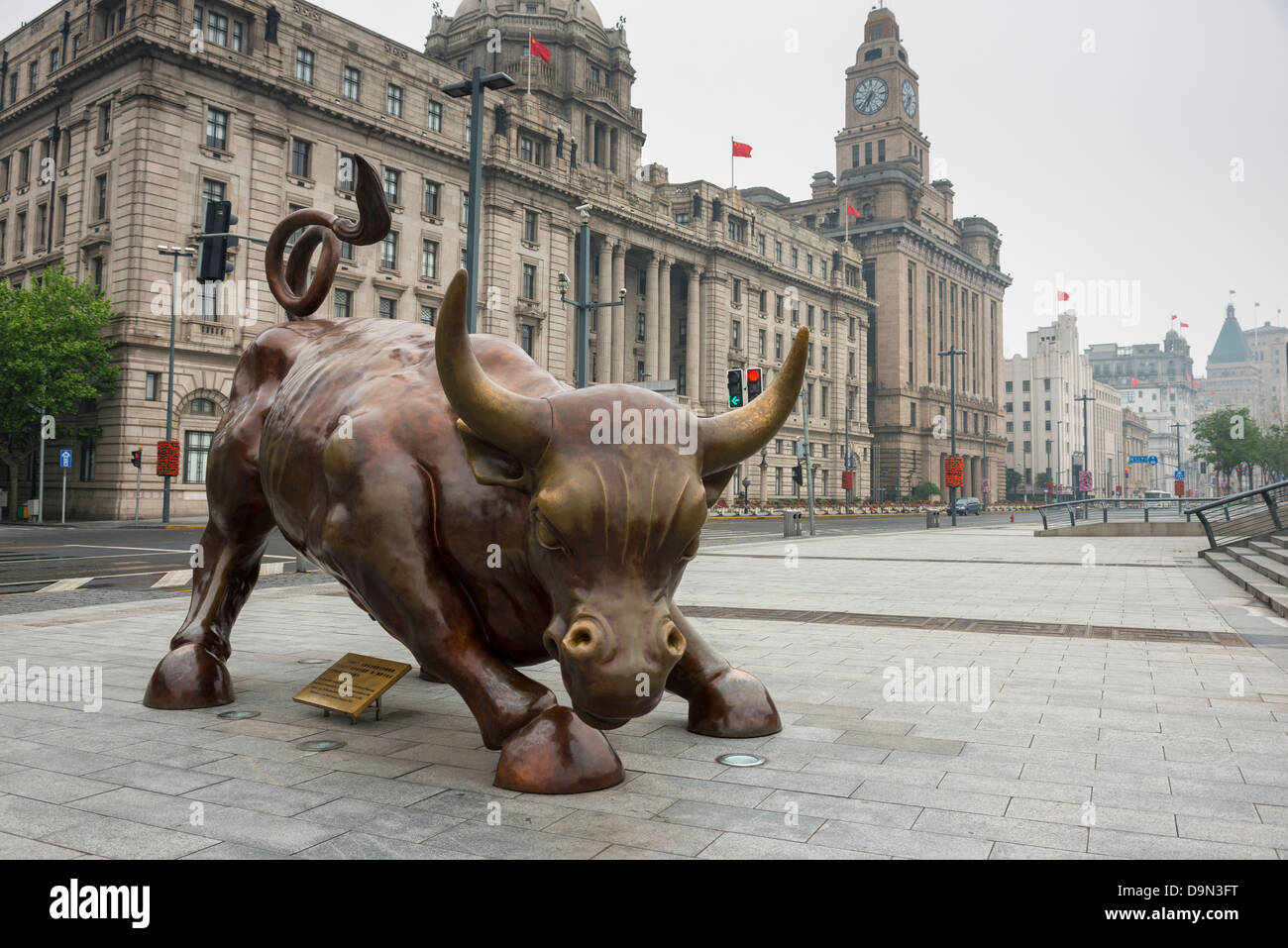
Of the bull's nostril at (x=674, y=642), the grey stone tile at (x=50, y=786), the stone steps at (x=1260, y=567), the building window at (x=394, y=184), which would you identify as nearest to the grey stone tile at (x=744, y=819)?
the bull's nostril at (x=674, y=642)

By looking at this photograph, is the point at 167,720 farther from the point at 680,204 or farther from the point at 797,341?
the point at 680,204

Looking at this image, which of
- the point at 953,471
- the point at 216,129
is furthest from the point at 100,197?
the point at 953,471

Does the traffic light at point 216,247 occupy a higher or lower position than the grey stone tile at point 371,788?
higher

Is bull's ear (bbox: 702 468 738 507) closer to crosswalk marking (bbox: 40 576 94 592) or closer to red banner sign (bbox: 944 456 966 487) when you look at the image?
crosswalk marking (bbox: 40 576 94 592)

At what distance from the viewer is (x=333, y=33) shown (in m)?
40.8

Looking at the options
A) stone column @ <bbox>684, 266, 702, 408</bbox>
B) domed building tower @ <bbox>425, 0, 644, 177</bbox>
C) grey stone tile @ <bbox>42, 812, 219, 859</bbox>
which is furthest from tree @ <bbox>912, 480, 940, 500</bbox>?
grey stone tile @ <bbox>42, 812, 219, 859</bbox>

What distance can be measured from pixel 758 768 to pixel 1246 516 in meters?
23.0

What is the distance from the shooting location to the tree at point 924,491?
279 ft

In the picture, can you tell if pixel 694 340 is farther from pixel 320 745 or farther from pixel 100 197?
pixel 320 745

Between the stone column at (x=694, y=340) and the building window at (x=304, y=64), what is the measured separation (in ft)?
98.3

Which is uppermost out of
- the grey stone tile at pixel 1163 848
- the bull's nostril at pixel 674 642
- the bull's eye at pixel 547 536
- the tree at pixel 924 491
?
the tree at pixel 924 491

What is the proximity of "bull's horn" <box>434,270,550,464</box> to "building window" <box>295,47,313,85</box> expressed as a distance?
41.9m

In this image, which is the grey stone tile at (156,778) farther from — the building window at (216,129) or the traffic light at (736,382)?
the building window at (216,129)

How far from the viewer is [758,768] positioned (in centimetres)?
425
